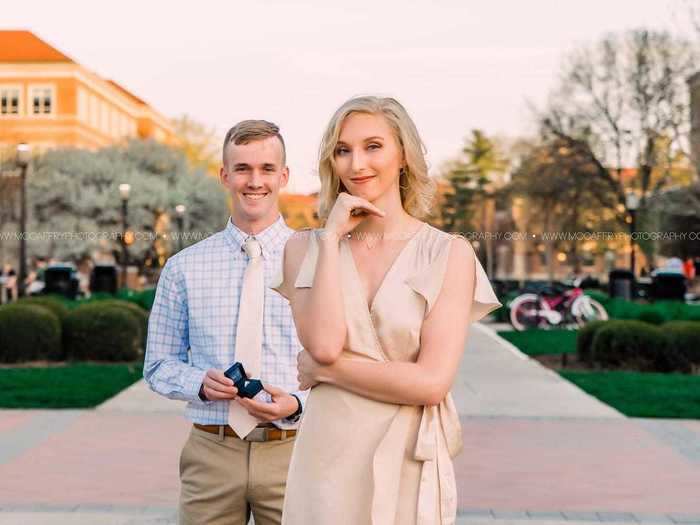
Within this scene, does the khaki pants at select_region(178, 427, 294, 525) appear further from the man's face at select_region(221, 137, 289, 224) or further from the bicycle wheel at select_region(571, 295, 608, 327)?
the bicycle wheel at select_region(571, 295, 608, 327)

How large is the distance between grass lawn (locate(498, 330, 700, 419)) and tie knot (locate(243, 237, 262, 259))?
938 cm

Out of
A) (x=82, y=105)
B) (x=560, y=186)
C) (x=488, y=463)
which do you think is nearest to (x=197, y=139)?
(x=82, y=105)

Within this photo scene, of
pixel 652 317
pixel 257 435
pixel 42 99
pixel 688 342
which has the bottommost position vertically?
pixel 688 342

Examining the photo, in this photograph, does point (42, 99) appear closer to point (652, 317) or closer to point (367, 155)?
point (652, 317)

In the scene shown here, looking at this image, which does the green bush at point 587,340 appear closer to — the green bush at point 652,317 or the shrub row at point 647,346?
the shrub row at point 647,346

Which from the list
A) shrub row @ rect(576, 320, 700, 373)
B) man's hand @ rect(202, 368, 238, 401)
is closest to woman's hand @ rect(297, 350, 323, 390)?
man's hand @ rect(202, 368, 238, 401)

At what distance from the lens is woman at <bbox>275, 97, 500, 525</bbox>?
2.75 metres

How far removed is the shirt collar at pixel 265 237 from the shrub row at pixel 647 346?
14.3 m

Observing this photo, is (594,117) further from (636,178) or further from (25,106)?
(25,106)

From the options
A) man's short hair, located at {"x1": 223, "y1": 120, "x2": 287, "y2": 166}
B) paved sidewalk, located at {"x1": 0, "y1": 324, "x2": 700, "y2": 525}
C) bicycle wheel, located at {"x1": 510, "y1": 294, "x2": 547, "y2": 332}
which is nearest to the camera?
man's short hair, located at {"x1": 223, "y1": 120, "x2": 287, "y2": 166}

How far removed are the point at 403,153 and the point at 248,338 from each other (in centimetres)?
112

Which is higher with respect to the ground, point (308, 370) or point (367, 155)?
point (367, 155)

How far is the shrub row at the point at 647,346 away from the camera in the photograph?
1753 cm

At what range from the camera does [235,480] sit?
12.4ft
